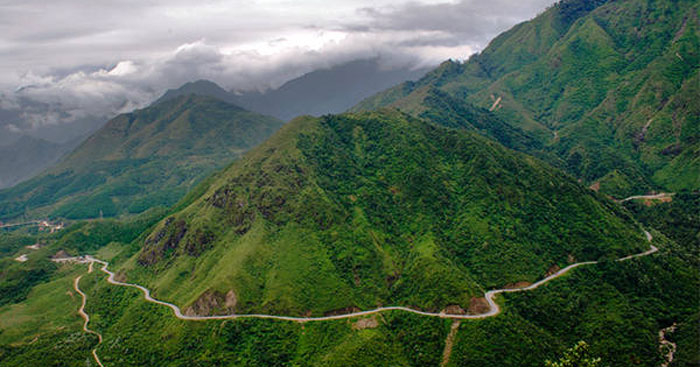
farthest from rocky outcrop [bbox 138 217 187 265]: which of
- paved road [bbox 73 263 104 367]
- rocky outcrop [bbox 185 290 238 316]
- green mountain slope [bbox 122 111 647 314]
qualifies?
rocky outcrop [bbox 185 290 238 316]

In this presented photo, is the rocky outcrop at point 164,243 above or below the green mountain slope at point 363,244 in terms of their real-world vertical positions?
below

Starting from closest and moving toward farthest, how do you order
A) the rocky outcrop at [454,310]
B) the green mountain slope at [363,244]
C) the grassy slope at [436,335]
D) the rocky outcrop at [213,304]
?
the grassy slope at [436,335]
the rocky outcrop at [454,310]
the rocky outcrop at [213,304]
the green mountain slope at [363,244]

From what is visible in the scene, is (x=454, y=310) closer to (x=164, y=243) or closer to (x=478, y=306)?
(x=478, y=306)

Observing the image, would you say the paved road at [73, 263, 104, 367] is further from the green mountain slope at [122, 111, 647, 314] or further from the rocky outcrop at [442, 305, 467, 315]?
the rocky outcrop at [442, 305, 467, 315]

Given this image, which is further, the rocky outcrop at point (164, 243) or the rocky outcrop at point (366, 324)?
the rocky outcrop at point (164, 243)

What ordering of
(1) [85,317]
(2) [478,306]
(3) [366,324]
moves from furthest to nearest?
(1) [85,317], (3) [366,324], (2) [478,306]

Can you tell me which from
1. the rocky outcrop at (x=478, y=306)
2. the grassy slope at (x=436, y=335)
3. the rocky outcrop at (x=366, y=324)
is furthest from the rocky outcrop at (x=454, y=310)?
the rocky outcrop at (x=366, y=324)

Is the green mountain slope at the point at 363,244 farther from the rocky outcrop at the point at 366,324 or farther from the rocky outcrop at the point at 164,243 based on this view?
the rocky outcrop at the point at 366,324

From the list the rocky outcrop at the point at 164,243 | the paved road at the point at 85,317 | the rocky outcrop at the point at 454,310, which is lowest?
the paved road at the point at 85,317

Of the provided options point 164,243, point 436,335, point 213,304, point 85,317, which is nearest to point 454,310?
point 436,335
